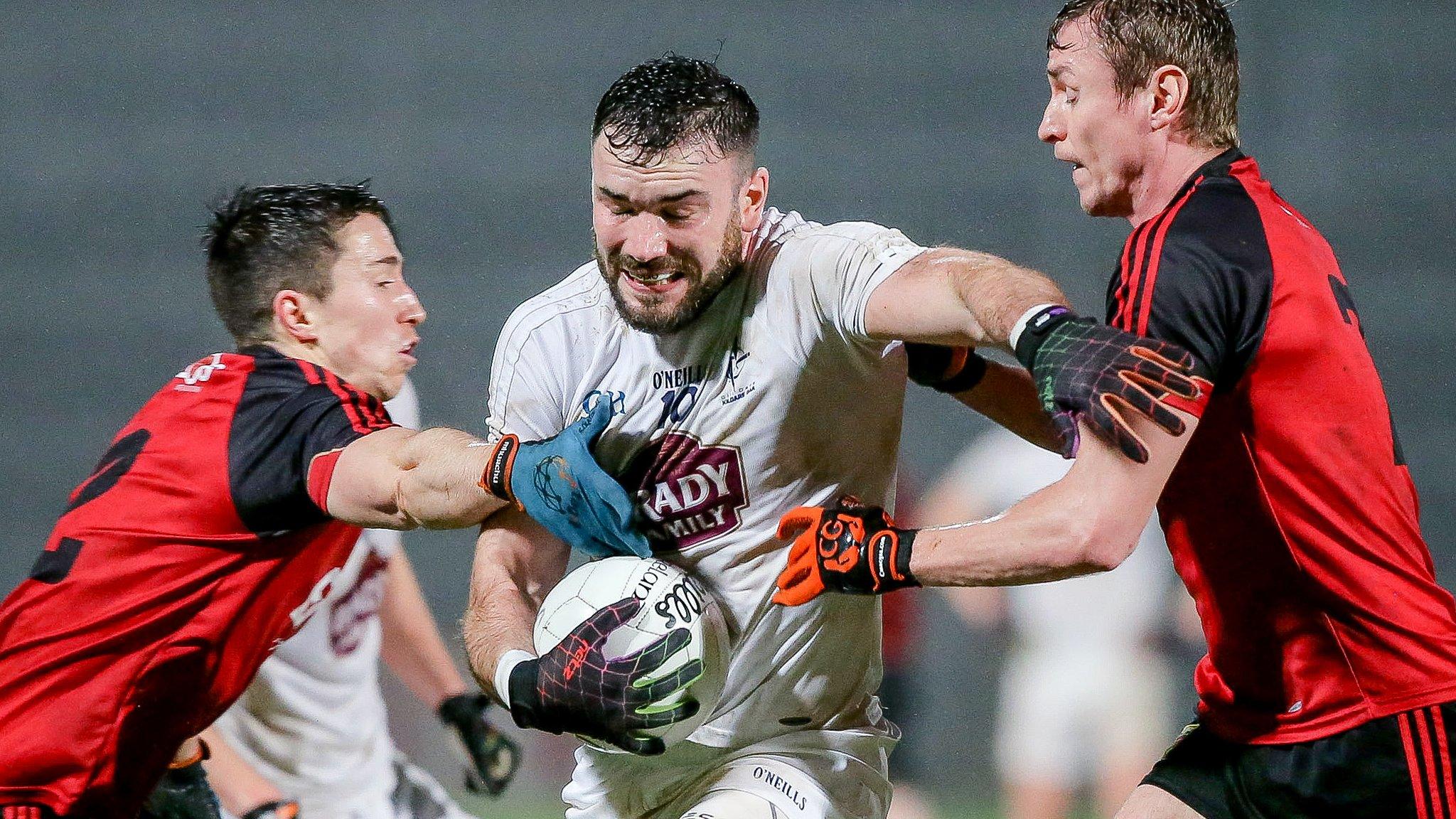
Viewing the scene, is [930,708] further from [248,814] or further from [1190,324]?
[1190,324]

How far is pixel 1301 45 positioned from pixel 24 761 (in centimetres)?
552

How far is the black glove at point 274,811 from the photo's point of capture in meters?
4.71

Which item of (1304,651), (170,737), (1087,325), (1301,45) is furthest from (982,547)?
(1301,45)

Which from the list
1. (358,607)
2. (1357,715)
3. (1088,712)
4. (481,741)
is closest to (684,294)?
(1357,715)

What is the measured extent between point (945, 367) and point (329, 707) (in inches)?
115

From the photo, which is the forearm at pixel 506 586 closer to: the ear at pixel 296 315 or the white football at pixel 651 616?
the white football at pixel 651 616

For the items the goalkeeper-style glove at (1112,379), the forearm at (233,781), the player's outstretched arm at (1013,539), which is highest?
the goalkeeper-style glove at (1112,379)

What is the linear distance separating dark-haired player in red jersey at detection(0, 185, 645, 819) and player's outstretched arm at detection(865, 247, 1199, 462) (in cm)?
67

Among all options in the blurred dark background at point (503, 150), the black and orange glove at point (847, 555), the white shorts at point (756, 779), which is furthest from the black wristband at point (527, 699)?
the blurred dark background at point (503, 150)

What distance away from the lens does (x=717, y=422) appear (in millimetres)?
2979

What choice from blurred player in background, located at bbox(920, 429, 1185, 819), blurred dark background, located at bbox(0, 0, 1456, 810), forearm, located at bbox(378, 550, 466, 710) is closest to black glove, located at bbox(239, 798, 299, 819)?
forearm, located at bbox(378, 550, 466, 710)

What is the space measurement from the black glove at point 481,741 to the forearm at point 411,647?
0.74 feet

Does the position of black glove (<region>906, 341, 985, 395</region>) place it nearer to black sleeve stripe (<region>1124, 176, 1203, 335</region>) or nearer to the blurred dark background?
black sleeve stripe (<region>1124, 176, 1203, 335</region>)

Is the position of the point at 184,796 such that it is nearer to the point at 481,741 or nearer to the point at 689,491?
the point at 481,741
